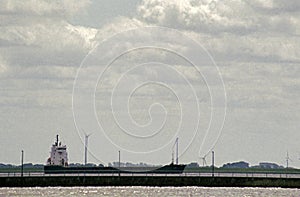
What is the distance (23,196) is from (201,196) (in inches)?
1200

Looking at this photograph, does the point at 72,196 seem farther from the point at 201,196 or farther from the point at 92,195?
the point at 201,196

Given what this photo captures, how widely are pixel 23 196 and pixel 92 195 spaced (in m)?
12.3

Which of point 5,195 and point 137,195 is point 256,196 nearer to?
point 137,195

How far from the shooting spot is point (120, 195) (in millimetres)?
197000

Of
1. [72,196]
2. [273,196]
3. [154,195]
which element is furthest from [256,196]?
[72,196]

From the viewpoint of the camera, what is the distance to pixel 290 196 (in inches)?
7525

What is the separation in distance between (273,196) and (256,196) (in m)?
3.05

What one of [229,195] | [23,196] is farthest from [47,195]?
[229,195]

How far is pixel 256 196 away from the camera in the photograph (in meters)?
197

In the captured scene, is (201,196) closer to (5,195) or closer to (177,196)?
(177,196)

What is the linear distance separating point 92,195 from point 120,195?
487 centimetres

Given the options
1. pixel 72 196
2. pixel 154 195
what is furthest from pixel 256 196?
pixel 72 196

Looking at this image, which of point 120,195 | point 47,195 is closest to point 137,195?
point 120,195

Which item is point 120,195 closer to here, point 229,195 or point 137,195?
point 137,195
